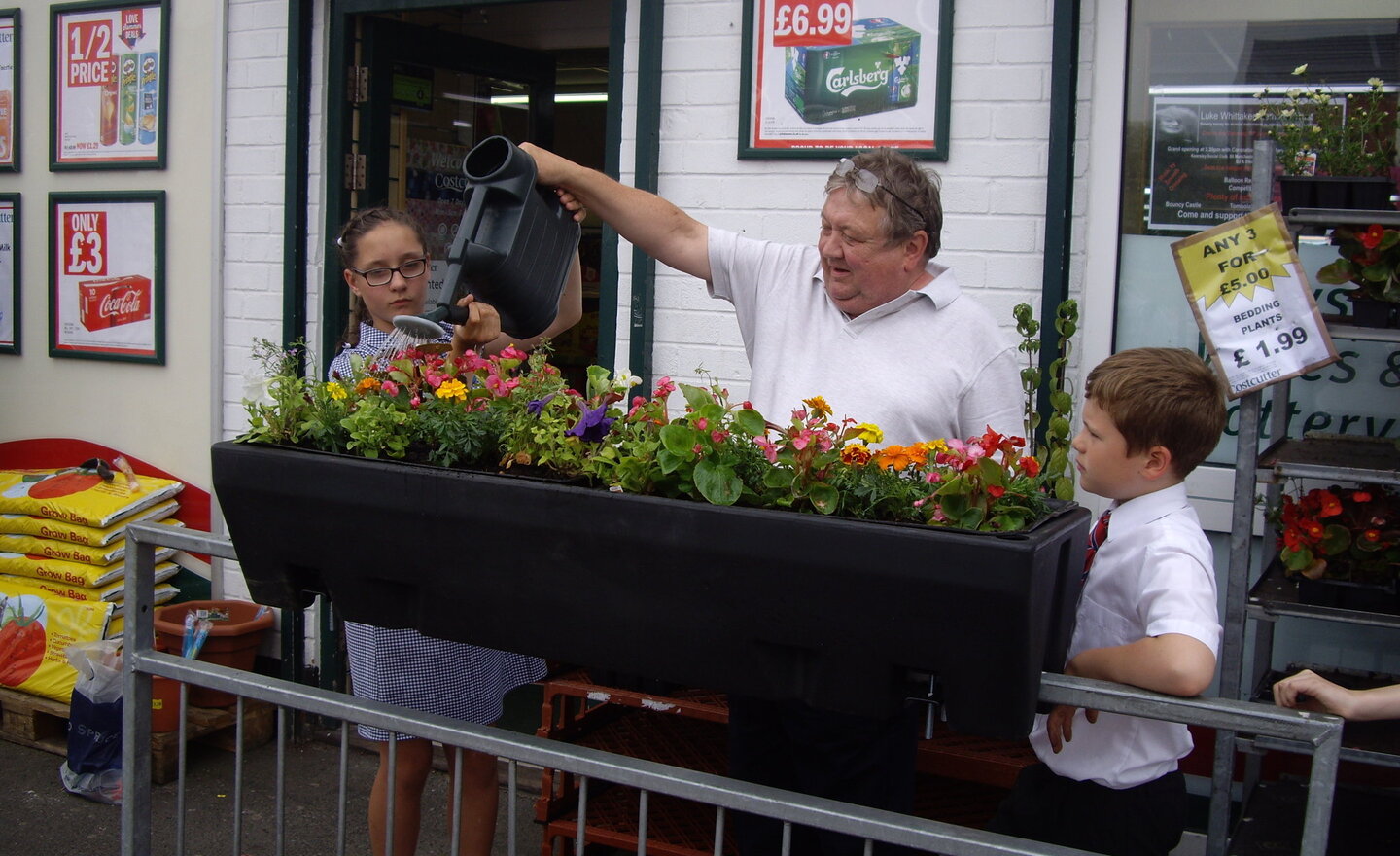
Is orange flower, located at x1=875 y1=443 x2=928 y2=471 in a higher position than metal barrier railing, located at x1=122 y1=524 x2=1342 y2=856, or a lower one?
higher

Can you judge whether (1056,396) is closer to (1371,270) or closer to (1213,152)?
(1371,270)

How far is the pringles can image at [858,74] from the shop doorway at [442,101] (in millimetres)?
635

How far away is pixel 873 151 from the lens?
224 cm

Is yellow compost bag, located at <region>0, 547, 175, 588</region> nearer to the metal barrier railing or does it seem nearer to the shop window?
the metal barrier railing

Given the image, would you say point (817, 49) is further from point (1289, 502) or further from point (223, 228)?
point (223, 228)

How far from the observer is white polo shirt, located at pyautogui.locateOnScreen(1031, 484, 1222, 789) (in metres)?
1.80

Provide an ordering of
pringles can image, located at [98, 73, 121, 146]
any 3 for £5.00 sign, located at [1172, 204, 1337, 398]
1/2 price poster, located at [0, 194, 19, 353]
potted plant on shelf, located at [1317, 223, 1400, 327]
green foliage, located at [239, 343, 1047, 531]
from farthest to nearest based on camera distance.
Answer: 1/2 price poster, located at [0, 194, 19, 353], pringles can image, located at [98, 73, 121, 146], potted plant on shelf, located at [1317, 223, 1400, 327], any 3 for £5.00 sign, located at [1172, 204, 1337, 398], green foliage, located at [239, 343, 1047, 531]

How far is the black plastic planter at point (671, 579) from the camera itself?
4.66 feet

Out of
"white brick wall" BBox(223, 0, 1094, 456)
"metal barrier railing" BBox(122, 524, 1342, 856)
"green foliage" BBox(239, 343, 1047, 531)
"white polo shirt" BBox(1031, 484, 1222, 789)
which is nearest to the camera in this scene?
"metal barrier railing" BBox(122, 524, 1342, 856)

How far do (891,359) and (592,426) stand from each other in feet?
2.36

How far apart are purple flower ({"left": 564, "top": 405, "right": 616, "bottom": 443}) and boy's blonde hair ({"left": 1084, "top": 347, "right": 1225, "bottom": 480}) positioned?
77cm

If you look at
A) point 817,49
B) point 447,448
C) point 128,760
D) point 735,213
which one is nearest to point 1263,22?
point 817,49

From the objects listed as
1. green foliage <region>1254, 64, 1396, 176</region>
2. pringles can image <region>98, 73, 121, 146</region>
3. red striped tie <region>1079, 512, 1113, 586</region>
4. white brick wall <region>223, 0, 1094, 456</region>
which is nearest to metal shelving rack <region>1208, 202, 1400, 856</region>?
green foliage <region>1254, 64, 1396, 176</region>

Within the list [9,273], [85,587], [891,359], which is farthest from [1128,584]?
[9,273]
